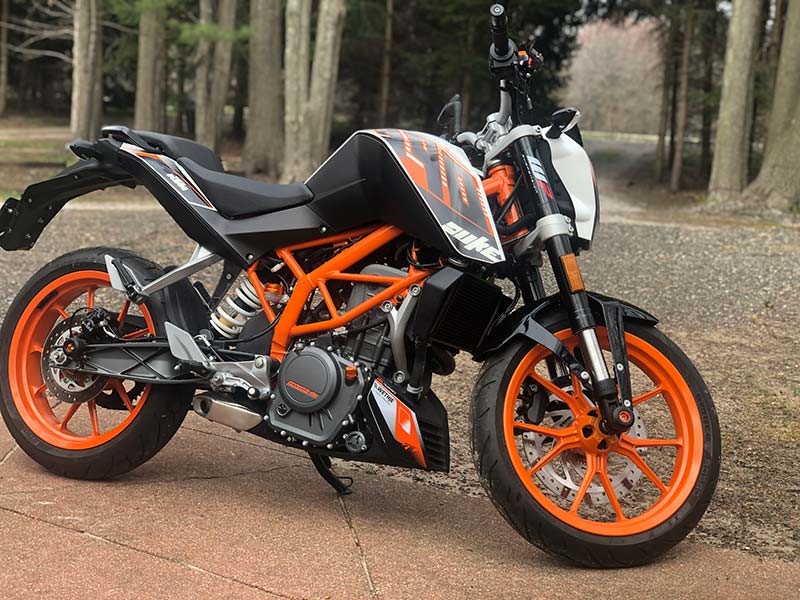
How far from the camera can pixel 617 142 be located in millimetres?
41375

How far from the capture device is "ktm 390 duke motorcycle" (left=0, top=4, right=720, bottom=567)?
137 inches

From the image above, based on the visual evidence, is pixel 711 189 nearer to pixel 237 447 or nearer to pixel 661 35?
pixel 661 35

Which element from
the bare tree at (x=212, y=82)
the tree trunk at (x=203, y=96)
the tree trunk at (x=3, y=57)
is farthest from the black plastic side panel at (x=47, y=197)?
the tree trunk at (x=3, y=57)

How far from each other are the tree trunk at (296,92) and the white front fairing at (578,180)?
1469cm

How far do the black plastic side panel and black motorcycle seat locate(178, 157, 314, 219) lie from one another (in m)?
0.35

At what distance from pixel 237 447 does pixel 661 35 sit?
26.5m

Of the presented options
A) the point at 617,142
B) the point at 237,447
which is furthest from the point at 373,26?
the point at 237,447

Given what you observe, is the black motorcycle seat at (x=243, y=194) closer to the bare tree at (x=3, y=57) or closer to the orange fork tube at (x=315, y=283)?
the orange fork tube at (x=315, y=283)

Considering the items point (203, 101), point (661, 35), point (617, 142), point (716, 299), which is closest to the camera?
point (716, 299)

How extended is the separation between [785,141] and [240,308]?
15.4m

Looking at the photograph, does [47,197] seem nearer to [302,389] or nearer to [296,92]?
[302,389]

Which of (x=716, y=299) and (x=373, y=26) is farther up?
(x=373, y=26)


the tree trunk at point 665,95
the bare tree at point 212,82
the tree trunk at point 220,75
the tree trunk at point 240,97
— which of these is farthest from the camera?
the tree trunk at point 240,97

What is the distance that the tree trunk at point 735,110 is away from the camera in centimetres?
1794
